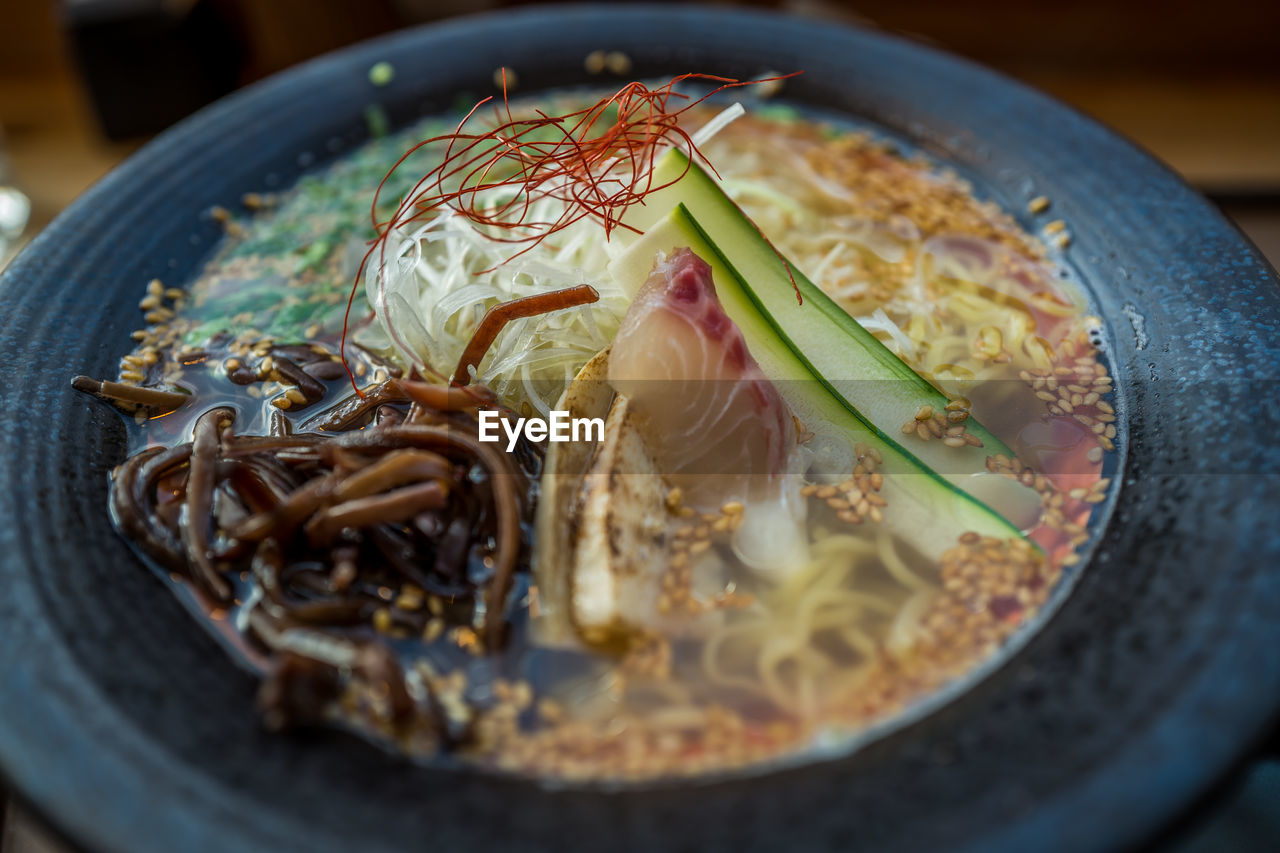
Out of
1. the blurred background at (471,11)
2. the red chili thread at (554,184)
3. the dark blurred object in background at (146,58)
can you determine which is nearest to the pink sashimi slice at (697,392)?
the red chili thread at (554,184)

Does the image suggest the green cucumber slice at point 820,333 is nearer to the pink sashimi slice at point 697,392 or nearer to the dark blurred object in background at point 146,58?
the pink sashimi slice at point 697,392

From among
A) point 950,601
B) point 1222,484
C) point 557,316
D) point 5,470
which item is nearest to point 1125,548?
point 1222,484

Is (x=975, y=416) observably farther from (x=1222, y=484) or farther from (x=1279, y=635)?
(x=1279, y=635)

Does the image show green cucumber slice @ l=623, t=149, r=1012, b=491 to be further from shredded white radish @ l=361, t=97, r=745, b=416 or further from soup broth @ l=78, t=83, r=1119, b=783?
shredded white radish @ l=361, t=97, r=745, b=416

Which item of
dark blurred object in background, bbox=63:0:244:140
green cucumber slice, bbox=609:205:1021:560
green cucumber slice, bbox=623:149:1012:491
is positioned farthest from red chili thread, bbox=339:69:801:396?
dark blurred object in background, bbox=63:0:244:140

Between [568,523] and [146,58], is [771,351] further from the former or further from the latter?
[146,58]
